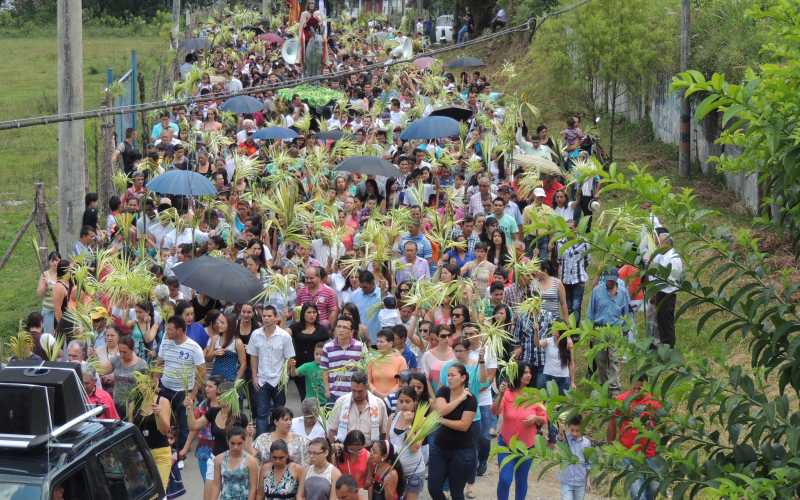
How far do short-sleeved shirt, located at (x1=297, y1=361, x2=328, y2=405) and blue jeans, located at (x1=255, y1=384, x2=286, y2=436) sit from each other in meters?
0.37

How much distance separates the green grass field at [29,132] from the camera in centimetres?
2188

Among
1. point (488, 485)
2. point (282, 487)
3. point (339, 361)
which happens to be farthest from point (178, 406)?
point (488, 485)

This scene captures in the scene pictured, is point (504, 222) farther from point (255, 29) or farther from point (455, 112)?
point (255, 29)

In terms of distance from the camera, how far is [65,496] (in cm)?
764

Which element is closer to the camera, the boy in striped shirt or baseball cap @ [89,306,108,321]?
the boy in striped shirt

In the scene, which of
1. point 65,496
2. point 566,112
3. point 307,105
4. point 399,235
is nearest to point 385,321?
point 399,235

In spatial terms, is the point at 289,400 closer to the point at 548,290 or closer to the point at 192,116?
the point at 548,290

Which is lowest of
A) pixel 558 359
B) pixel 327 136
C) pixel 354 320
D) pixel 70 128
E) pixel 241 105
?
pixel 558 359

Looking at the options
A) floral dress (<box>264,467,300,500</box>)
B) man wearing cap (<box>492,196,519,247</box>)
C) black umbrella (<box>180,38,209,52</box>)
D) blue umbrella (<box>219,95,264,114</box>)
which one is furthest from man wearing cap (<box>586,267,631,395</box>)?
black umbrella (<box>180,38,209,52</box>)

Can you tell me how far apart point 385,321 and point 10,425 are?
5.92 m

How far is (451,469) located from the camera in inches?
429

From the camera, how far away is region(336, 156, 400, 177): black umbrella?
688 inches

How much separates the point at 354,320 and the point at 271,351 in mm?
890

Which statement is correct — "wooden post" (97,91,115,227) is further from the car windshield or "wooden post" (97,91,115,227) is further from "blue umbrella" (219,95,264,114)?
the car windshield
